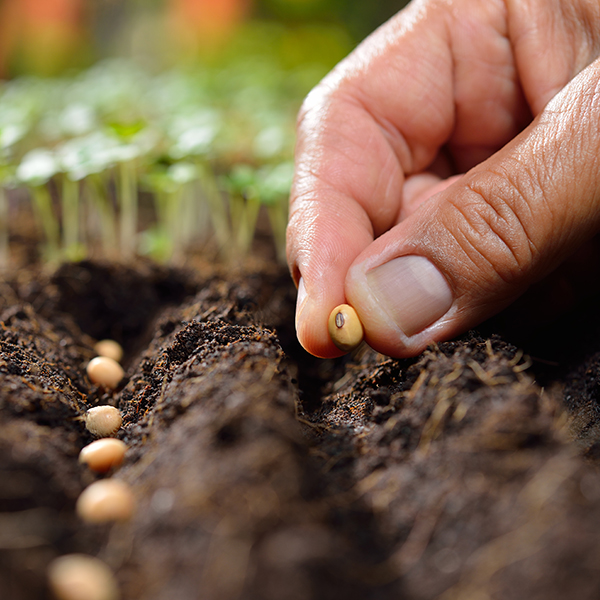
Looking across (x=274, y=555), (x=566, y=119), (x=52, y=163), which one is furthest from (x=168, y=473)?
(x=52, y=163)

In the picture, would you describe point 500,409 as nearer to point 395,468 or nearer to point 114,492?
point 395,468

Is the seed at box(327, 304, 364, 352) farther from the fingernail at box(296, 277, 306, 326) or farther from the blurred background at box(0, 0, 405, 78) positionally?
the blurred background at box(0, 0, 405, 78)

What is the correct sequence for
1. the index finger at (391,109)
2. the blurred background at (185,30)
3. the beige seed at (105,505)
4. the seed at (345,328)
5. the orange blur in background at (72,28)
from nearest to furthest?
1. the beige seed at (105,505)
2. the seed at (345,328)
3. the index finger at (391,109)
4. the orange blur in background at (72,28)
5. the blurred background at (185,30)

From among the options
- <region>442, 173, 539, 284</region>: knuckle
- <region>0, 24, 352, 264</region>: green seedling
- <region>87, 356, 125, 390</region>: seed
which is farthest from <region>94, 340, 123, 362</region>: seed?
<region>442, 173, 539, 284</region>: knuckle

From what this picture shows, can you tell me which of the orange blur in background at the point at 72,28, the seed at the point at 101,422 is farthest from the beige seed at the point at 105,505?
the orange blur in background at the point at 72,28

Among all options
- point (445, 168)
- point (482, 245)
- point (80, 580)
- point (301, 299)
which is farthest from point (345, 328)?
point (445, 168)

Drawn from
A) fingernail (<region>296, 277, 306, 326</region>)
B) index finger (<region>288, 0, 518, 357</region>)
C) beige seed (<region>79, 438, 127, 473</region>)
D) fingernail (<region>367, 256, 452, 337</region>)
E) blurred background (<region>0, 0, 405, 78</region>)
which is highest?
blurred background (<region>0, 0, 405, 78</region>)

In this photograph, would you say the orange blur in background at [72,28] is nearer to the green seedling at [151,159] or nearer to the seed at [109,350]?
the green seedling at [151,159]

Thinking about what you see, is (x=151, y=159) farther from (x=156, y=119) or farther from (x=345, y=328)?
(x=345, y=328)
